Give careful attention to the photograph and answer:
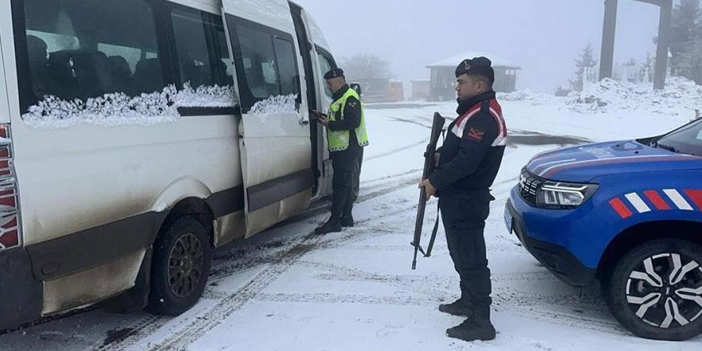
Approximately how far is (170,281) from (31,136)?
1.45 m

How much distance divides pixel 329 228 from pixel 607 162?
3.10 m

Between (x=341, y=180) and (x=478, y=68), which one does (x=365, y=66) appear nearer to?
(x=341, y=180)

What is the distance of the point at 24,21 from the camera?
265 centimetres

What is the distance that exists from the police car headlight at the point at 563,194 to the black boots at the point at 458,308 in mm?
852

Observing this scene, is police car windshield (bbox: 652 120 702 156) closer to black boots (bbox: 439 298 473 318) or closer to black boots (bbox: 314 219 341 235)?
black boots (bbox: 439 298 473 318)

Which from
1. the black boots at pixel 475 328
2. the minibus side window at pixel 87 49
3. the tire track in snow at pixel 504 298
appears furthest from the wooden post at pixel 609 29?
the minibus side window at pixel 87 49

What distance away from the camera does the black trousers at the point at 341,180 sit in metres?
6.00

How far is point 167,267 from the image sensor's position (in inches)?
143

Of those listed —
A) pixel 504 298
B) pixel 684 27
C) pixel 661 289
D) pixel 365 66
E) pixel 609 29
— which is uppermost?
pixel 684 27

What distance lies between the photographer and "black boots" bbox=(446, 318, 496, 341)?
3488 millimetres

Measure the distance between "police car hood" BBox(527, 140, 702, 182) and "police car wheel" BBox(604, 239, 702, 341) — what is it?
48 centimetres

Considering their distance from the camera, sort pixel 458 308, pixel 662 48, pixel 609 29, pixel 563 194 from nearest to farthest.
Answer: pixel 563 194 < pixel 458 308 < pixel 609 29 < pixel 662 48

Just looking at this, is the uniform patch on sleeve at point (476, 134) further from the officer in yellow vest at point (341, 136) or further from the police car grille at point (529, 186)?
the officer in yellow vest at point (341, 136)

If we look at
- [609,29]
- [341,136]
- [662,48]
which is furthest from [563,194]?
[662,48]
